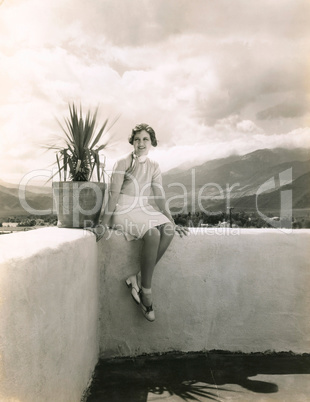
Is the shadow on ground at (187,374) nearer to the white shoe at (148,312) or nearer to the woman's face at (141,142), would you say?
the white shoe at (148,312)

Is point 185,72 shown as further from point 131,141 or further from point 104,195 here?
point 104,195

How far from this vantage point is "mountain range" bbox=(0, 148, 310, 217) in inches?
164

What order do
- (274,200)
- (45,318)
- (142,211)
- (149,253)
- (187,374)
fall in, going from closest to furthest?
(45,318)
(187,374)
(149,253)
(142,211)
(274,200)

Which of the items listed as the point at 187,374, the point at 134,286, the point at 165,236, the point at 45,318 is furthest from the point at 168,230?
the point at 45,318

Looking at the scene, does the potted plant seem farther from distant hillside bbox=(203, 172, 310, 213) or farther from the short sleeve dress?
distant hillside bbox=(203, 172, 310, 213)

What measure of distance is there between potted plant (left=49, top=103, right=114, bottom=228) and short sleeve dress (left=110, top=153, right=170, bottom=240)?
0.13 metres

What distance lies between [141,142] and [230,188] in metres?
2.67

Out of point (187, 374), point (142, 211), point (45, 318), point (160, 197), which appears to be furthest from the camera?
point (160, 197)

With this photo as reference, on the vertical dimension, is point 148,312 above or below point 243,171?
below

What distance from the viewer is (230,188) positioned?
5203 millimetres

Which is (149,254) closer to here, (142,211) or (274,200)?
(142,211)

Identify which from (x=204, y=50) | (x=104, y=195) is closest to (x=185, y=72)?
(x=204, y=50)

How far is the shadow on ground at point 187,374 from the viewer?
2271 millimetres

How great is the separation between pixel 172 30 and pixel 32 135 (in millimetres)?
1821
